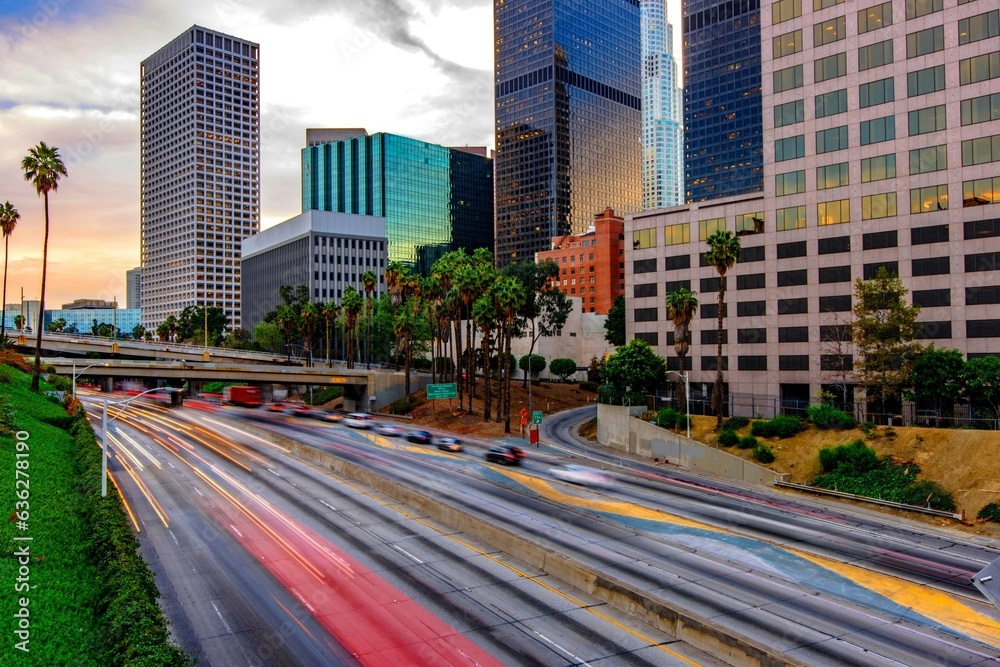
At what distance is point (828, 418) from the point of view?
179ft

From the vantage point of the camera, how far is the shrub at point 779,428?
56.2 meters

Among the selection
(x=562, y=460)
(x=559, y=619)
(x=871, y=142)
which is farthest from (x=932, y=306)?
(x=559, y=619)

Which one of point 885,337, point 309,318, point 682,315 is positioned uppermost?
point 309,318

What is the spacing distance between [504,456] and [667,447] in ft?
54.6

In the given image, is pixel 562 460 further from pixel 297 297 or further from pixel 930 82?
pixel 297 297

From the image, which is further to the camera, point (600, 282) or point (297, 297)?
point (600, 282)

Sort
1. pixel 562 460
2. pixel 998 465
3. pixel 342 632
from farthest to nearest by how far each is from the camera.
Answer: pixel 562 460 < pixel 998 465 < pixel 342 632

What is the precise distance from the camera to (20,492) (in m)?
29.1

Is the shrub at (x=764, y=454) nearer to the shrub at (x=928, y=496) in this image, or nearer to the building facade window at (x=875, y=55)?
the shrub at (x=928, y=496)

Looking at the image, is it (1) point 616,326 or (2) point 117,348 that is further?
(1) point 616,326

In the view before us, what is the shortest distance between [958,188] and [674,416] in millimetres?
32891

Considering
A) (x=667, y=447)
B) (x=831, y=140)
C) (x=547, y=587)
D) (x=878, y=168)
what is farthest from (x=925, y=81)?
(x=547, y=587)

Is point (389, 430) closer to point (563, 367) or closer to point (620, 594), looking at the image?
point (563, 367)

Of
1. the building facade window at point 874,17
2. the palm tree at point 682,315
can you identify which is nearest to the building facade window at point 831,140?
the building facade window at point 874,17
